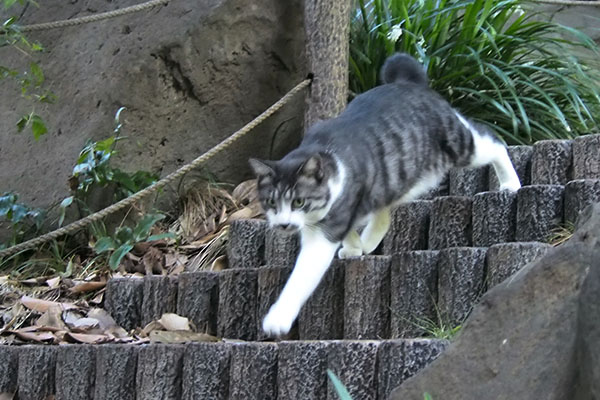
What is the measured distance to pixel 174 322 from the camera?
3389 mm

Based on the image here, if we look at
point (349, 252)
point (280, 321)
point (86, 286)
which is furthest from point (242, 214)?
point (280, 321)

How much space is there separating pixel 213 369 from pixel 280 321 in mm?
344

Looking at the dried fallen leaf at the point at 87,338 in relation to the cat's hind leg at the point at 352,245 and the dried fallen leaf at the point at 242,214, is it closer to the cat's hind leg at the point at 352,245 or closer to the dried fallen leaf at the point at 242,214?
the cat's hind leg at the point at 352,245

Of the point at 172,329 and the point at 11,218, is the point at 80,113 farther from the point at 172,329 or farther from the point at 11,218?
the point at 172,329

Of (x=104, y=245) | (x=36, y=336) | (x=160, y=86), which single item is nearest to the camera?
(x=36, y=336)

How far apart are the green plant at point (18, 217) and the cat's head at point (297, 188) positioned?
1.86 meters

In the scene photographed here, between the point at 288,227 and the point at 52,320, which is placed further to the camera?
the point at 52,320

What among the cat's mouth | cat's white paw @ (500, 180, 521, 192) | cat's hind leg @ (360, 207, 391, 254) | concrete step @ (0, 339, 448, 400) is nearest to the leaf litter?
concrete step @ (0, 339, 448, 400)

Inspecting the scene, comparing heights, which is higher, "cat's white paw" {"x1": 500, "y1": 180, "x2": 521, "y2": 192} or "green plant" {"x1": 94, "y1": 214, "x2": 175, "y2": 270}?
"cat's white paw" {"x1": 500, "y1": 180, "x2": 521, "y2": 192}

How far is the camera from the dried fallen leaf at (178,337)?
123 inches

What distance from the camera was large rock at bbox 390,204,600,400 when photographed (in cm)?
194

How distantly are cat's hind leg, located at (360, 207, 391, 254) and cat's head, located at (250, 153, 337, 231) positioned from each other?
17.4 inches

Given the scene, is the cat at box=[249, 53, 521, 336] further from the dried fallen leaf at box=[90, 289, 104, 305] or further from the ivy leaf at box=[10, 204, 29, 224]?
the ivy leaf at box=[10, 204, 29, 224]

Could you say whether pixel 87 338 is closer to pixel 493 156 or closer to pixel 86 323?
pixel 86 323
